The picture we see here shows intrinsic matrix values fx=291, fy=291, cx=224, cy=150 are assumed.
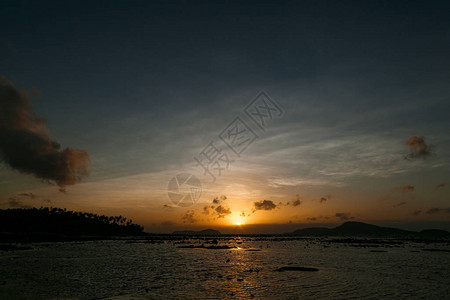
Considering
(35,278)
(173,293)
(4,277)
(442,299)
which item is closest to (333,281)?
(442,299)

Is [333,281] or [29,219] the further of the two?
[29,219]

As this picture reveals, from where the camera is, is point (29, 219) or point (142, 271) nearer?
point (142, 271)

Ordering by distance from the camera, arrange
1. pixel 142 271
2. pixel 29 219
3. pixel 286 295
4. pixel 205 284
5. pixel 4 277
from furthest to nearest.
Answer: pixel 29 219 < pixel 142 271 < pixel 4 277 < pixel 205 284 < pixel 286 295

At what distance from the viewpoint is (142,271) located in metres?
36.0

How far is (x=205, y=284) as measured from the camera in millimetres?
27859

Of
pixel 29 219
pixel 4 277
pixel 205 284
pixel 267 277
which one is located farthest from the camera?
pixel 29 219

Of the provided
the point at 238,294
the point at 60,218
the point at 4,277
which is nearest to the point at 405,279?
the point at 238,294

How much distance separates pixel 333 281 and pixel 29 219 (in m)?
174

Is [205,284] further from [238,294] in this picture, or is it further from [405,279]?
[405,279]

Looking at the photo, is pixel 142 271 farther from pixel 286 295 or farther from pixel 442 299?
pixel 442 299

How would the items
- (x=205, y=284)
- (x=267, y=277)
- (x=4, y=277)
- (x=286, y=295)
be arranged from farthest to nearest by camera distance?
(x=267, y=277) → (x=4, y=277) → (x=205, y=284) → (x=286, y=295)

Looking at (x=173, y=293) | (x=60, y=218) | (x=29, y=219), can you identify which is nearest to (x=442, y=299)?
(x=173, y=293)

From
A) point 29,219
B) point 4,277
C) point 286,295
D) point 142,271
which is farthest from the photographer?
point 29,219

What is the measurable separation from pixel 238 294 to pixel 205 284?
5293mm
